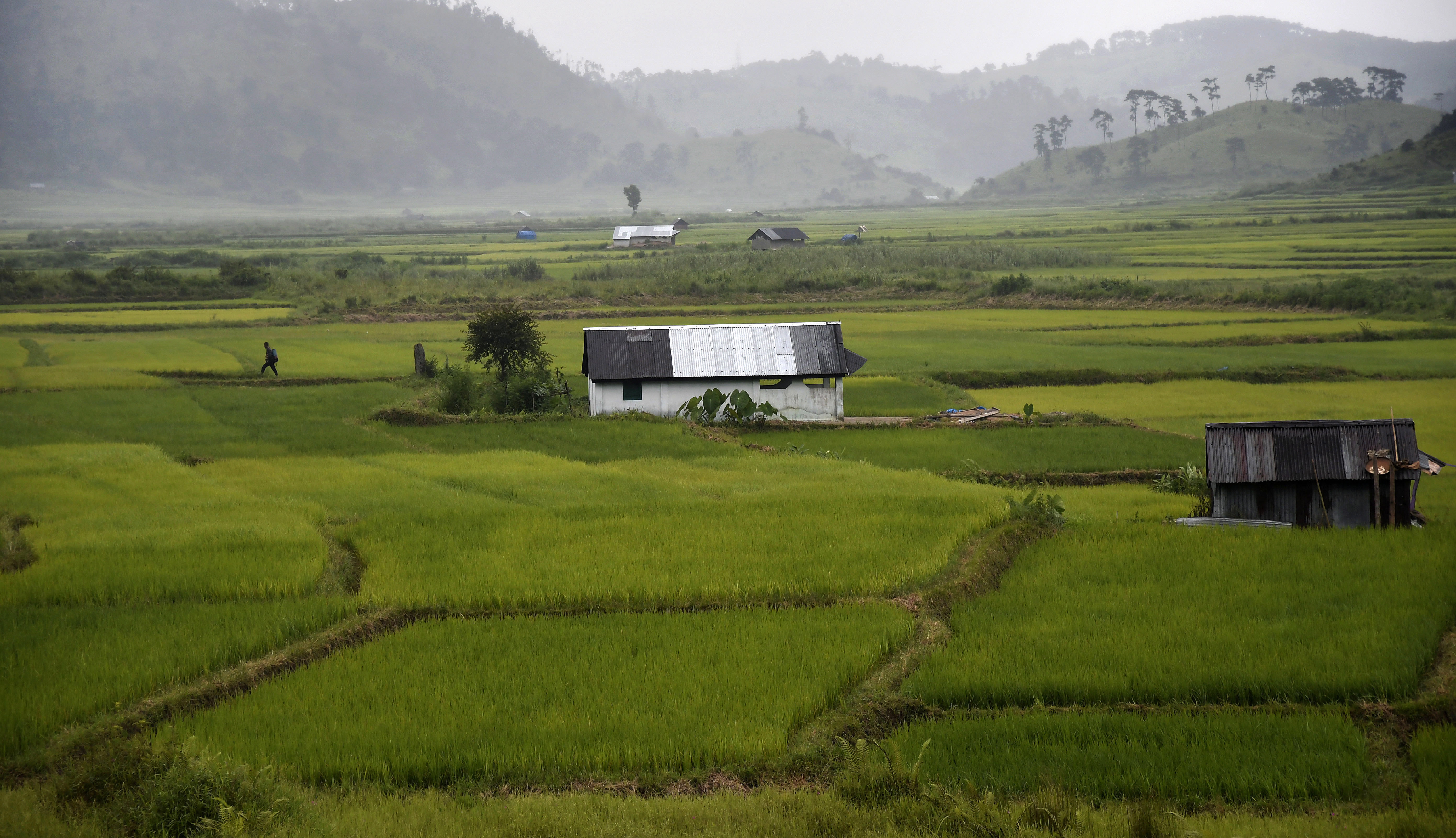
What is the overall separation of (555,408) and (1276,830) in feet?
74.2

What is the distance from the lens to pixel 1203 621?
451 inches

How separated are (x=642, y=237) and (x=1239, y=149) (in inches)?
4344

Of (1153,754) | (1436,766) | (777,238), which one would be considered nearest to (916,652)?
(1153,754)

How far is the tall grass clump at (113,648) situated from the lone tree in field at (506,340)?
17361mm

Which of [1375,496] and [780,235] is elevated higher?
[780,235]

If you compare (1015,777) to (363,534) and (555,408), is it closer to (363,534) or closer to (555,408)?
(363,534)

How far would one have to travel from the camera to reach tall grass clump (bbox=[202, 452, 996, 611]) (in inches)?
518

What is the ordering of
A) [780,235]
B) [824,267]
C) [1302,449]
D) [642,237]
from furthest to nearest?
[642,237] < [780,235] < [824,267] < [1302,449]

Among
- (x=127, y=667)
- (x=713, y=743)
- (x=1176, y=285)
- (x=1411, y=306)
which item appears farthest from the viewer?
(x=1176, y=285)

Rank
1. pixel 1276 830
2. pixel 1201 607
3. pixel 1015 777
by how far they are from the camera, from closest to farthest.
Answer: pixel 1276 830 < pixel 1015 777 < pixel 1201 607

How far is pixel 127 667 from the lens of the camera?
10.4 meters

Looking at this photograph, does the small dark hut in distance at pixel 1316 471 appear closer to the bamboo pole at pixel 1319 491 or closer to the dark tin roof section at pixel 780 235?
the bamboo pole at pixel 1319 491

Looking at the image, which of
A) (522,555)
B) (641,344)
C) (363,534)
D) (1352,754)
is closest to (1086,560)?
(1352,754)

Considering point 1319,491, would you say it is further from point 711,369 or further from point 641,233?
point 641,233
